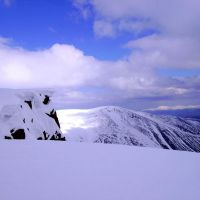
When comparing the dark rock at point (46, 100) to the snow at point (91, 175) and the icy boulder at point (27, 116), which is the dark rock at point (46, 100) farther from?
the snow at point (91, 175)

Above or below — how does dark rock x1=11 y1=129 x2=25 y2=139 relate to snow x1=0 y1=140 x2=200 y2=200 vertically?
below

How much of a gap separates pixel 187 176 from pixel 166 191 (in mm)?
1768

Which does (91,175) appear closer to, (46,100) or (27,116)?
(27,116)

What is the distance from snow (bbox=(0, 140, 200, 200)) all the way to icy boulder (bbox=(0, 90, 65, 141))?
586 inches

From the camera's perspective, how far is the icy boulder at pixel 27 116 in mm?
23359

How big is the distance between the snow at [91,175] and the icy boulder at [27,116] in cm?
1488

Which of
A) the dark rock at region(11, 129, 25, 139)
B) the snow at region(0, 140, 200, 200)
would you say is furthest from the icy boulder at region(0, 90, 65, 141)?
the snow at region(0, 140, 200, 200)

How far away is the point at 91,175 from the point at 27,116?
72.8 ft

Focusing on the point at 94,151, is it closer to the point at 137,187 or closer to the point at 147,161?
the point at 147,161

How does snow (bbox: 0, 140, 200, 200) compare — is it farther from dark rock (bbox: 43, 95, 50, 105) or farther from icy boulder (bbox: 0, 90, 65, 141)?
dark rock (bbox: 43, 95, 50, 105)

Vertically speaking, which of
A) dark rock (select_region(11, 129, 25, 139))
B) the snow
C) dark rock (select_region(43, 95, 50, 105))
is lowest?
dark rock (select_region(11, 129, 25, 139))

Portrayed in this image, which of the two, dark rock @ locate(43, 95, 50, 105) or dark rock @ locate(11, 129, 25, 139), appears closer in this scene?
dark rock @ locate(11, 129, 25, 139)

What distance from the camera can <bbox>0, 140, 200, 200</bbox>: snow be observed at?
4.77 meters

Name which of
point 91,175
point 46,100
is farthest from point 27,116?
point 91,175
